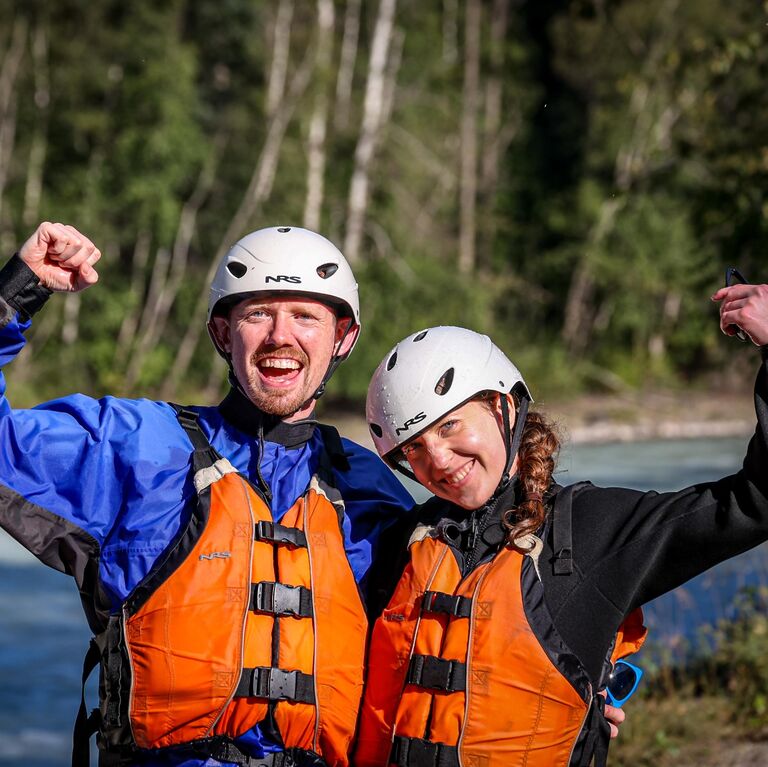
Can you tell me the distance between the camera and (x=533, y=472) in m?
2.79

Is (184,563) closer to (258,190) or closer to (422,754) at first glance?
(422,754)

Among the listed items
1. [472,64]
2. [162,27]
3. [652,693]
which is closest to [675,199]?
[472,64]

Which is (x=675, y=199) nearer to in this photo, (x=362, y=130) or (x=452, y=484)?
(x=362, y=130)

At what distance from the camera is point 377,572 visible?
297 centimetres

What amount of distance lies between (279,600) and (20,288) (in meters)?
1.01

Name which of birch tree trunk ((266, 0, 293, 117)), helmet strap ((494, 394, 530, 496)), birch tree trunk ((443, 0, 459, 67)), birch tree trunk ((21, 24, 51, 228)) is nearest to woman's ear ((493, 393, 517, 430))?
helmet strap ((494, 394, 530, 496))

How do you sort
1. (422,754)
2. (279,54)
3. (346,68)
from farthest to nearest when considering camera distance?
1. (346,68)
2. (279,54)
3. (422,754)

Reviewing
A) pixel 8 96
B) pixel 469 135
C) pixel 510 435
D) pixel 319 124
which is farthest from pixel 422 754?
pixel 469 135

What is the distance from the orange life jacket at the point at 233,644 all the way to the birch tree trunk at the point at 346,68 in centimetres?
1784

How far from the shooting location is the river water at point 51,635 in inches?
286

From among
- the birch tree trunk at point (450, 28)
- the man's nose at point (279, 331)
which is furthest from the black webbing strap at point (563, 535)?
the birch tree trunk at point (450, 28)

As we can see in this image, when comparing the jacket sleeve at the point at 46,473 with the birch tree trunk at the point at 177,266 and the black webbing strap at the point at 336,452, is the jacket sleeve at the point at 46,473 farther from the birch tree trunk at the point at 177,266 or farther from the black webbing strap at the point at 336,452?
the birch tree trunk at the point at 177,266

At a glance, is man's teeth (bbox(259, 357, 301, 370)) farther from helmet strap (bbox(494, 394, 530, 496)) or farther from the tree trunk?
the tree trunk

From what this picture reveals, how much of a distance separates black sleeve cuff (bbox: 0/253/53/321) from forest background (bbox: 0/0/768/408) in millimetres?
11729
